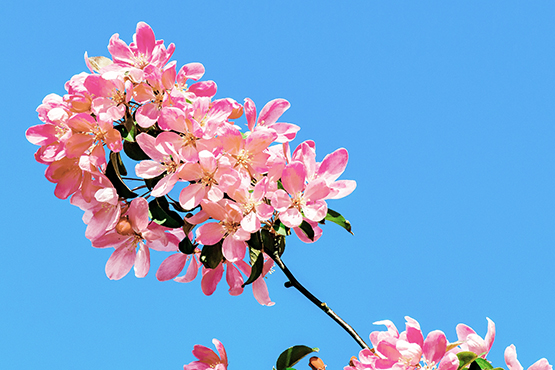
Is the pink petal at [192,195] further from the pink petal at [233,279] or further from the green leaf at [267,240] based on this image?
the pink petal at [233,279]

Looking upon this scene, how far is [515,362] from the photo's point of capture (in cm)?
153

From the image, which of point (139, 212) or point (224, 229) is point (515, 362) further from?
point (139, 212)

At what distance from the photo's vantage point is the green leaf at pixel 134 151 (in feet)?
5.16

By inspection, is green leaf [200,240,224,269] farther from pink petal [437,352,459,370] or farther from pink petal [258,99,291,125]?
pink petal [437,352,459,370]

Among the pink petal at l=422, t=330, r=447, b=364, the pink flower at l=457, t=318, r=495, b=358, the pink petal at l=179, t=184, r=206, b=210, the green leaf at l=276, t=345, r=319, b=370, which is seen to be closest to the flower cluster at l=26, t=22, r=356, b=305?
the pink petal at l=179, t=184, r=206, b=210

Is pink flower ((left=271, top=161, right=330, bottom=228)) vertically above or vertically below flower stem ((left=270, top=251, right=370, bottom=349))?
above

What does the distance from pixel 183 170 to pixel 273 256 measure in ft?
1.27

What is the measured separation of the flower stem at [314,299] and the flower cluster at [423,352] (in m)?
0.08

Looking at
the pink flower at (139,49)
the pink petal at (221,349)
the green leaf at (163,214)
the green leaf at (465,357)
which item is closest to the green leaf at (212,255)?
the green leaf at (163,214)

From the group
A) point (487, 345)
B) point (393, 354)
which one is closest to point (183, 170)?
point (393, 354)

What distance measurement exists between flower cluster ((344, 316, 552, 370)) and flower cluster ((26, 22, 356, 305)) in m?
0.36

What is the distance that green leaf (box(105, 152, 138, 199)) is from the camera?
1.56 meters

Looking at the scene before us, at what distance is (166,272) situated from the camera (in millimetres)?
1659

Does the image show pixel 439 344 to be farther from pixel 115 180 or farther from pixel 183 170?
pixel 115 180
